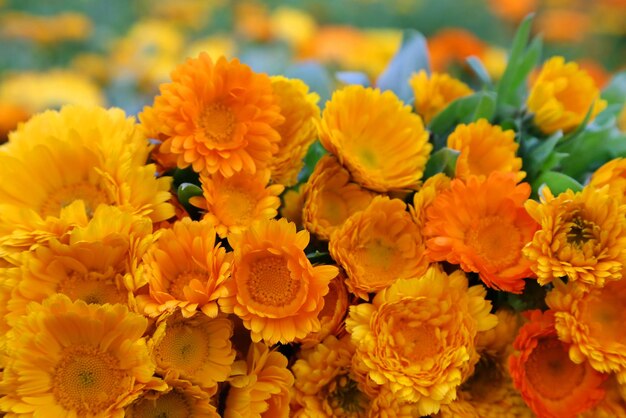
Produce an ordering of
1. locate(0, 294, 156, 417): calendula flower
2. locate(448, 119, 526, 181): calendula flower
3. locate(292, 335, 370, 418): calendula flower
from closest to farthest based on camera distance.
Result: 1. locate(0, 294, 156, 417): calendula flower
2. locate(292, 335, 370, 418): calendula flower
3. locate(448, 119, 526, 181): calendula flower

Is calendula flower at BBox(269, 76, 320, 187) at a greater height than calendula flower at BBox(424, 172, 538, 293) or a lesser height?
greater

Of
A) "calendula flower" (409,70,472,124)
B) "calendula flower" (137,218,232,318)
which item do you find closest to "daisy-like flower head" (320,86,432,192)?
"calendula flower" (409,70,472,124)

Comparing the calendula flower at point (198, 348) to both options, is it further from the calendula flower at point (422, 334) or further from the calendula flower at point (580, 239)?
the calendula flower at point (580, 239)

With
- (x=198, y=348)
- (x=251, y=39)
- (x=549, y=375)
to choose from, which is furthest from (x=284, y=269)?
(x=251, y=39)

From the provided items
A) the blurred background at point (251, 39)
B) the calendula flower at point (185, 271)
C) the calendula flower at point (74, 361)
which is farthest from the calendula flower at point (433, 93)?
the calendula flower at point (74, 361)

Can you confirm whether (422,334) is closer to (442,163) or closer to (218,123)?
(442,163)

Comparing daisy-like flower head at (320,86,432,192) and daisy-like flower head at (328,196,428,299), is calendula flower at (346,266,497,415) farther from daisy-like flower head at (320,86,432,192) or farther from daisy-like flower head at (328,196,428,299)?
daisy-like flower head at (320,86,432,192)
